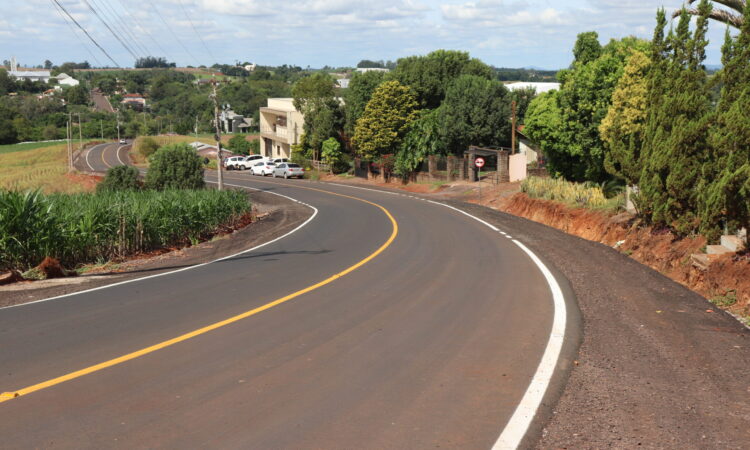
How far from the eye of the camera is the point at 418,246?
1947 centimetres

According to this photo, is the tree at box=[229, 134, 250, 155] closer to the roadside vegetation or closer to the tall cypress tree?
the roadside vegetation

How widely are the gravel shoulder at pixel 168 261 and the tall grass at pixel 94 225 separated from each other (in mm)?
954

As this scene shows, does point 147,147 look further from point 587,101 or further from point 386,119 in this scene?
point 587,101

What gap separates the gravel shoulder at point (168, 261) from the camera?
487 inches

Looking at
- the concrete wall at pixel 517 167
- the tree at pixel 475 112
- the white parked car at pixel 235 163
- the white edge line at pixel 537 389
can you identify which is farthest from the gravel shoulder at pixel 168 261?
the white parked car at pixel 235 163

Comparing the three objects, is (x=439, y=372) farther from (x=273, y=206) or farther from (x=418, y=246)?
(x=273, y=206)

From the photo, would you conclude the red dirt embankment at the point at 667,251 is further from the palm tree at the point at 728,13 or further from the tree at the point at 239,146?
the tree at the point at 239,146

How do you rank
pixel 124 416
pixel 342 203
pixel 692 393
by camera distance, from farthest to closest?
1. pixel 342 203
2. pixel 692 393
3. pixel 124 416

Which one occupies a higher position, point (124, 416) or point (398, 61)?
point (398, 61)

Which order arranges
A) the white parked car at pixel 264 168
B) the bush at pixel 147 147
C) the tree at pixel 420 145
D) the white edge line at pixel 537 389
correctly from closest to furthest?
1. the white edge line at pixel 537 389
2. the tree at pixel 420 145
3. the white parked car at pixel 264 168
4. the bush at pixel 147 147

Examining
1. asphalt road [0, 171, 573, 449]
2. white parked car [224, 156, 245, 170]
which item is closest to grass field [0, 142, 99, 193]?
white parked car [224, 156, 245, 170]

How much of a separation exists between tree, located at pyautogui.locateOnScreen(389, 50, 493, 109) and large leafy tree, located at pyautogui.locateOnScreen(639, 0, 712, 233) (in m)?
43.9

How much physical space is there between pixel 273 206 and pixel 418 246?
22.1 meters

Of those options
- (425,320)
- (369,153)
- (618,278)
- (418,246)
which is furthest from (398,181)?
(425,320)
